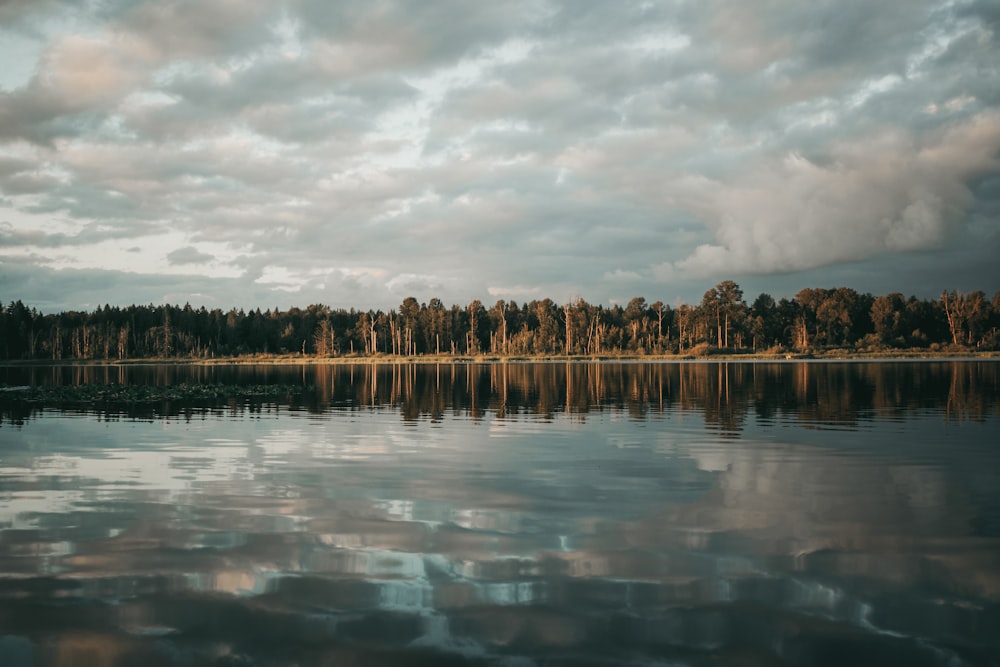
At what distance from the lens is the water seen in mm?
8234

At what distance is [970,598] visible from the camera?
9.45m

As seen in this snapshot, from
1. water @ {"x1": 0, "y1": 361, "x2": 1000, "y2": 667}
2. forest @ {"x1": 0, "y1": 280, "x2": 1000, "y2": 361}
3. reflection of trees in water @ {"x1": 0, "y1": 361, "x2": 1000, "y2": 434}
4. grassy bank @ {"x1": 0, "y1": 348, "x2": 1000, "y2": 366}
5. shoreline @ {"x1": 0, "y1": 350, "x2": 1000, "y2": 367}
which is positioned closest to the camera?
water @ {"x1": 0, "y1": 361, "x2": 1000, "y2": 667}

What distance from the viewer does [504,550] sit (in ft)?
38.4

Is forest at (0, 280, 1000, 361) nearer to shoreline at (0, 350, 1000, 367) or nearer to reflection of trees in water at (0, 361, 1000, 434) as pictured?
shoreline at (0, 350, 1000, 367)

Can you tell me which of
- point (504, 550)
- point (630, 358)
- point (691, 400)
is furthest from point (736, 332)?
point (504, 550)

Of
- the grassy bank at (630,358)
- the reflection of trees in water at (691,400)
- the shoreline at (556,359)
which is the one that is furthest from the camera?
the grassy bank at (630,358)

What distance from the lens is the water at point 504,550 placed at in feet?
27.0

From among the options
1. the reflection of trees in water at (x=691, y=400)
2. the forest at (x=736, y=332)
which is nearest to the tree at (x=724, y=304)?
the forest at (x=736, y=332)

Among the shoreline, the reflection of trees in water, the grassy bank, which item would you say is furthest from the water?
the grassy bank

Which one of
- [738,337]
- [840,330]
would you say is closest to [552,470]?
[738,337]

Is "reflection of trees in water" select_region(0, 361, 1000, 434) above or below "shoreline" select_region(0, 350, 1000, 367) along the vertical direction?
below

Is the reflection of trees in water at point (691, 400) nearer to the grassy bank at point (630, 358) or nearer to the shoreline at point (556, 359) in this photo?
the shoreline at point (556, 359)

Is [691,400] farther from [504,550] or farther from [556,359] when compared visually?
[556,359]

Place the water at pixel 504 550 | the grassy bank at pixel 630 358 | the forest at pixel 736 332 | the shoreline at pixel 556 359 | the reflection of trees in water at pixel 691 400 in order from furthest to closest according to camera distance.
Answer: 1. the forest at pixel 736 332
2. the grassy bank at pixel 630 358
3. the shoreline at pixel 556 359
4. the reflection of trees in water at pixel 691 400
5. the water at pixel 504 550
